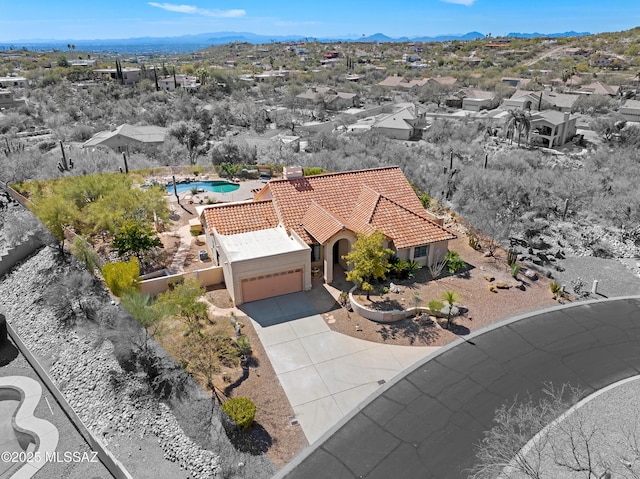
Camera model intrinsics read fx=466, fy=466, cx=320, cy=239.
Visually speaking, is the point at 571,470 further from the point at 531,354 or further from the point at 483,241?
the point at 483,241

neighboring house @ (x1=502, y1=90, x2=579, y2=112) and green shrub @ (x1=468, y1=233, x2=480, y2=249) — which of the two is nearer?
green shrub @ (x1=468, y1=233, x2=480, y2=249)

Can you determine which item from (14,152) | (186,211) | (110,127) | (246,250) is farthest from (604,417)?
(110,127)

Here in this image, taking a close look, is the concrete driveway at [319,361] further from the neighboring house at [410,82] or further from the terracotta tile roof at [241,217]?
the neighboring house at [410,82]

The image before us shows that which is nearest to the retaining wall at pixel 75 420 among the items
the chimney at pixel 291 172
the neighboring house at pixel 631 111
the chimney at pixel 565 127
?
the chimney at pixel 291 172

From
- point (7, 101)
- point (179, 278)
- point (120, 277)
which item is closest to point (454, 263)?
point (179, 278)

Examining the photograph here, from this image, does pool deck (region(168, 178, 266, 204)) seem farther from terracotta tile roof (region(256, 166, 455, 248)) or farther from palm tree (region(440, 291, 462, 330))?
palm tree (region(440, 291, 462, 330))

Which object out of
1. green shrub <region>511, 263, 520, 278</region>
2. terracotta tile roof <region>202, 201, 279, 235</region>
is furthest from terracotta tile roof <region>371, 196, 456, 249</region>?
terracotta tile roof <region>202, 201, 279, 235</region>
